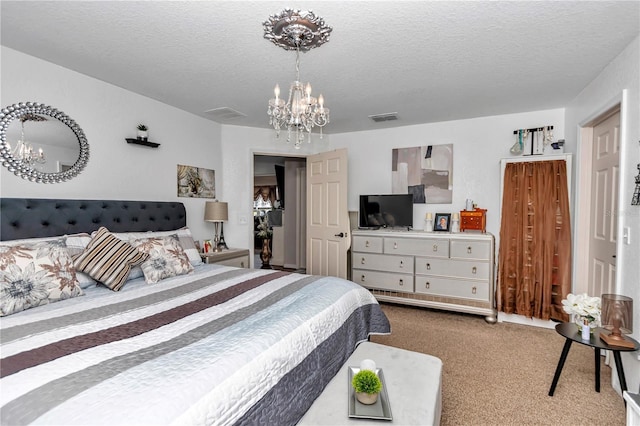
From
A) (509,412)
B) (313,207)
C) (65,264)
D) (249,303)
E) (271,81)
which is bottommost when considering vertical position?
(509,412)

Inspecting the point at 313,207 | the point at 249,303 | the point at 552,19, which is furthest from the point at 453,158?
the point at 249,303

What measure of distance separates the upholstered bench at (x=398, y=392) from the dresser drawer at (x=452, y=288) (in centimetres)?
216

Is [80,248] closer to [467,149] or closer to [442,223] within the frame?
[442,223]

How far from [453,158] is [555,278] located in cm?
182

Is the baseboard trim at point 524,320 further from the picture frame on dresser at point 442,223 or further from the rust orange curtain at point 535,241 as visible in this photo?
the picture frame on dresser at point 442,223

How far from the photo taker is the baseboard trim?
3389mm

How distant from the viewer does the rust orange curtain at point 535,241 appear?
3289 millimetres

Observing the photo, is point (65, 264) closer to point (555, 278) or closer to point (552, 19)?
point (552, 19)

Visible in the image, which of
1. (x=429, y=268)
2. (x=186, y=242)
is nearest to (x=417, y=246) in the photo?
(x=429, y=268)

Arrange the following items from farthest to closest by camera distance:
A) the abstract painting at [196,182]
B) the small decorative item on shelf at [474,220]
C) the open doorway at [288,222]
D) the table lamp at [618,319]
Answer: the open doorway at [288,222] < the small decorative item on shelf at [474,220] < the abstract painting at [196,182] < the table lamp at [618,319]

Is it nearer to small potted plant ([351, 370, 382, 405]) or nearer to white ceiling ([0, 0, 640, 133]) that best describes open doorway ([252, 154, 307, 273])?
white ceiling ([0, 0, 640, 133])

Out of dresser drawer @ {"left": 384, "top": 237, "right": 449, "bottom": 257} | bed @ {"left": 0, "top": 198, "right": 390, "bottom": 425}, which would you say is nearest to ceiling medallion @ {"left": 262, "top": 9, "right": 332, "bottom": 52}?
bed @ {"left": 0, "top": 198, "right": 390, "bottom": 425}

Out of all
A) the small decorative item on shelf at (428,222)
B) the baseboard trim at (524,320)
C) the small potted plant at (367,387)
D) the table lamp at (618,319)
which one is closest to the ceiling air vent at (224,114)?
the small decorative item on shelf at (428,222)

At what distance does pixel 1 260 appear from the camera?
1698 mm
